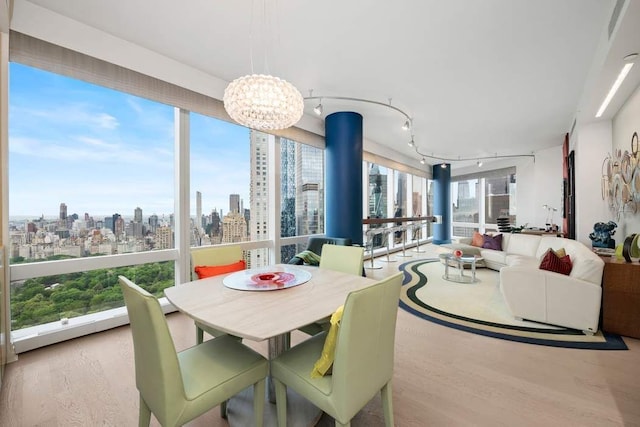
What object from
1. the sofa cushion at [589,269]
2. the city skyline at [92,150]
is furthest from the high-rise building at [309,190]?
the sofa cushion at [589,269]

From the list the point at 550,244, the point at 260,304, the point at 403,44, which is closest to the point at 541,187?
the point at 550,244

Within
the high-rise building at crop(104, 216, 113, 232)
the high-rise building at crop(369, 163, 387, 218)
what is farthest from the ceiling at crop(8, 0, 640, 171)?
the high-rise building at crop(369, 163, 387, 218)

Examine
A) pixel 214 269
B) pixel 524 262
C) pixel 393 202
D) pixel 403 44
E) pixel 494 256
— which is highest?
pixel 403 44

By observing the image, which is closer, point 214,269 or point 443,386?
point 443,386

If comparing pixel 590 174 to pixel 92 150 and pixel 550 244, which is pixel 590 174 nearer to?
pixel 550 244

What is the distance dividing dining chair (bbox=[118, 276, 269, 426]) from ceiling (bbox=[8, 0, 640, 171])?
2367 mm

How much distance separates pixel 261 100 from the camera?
193cm

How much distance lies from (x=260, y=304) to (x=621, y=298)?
3.39 m

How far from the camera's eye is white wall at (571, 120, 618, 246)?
398 centimetres

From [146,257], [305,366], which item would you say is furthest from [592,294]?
[146,257]

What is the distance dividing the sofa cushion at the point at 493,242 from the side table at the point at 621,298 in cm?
289

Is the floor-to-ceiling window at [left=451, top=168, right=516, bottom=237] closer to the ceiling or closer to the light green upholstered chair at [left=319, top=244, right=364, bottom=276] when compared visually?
the ceiling

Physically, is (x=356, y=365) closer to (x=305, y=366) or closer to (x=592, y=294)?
(x=305, y=366)

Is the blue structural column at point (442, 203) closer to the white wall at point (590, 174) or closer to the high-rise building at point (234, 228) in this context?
the white wall at point (590, 174)
